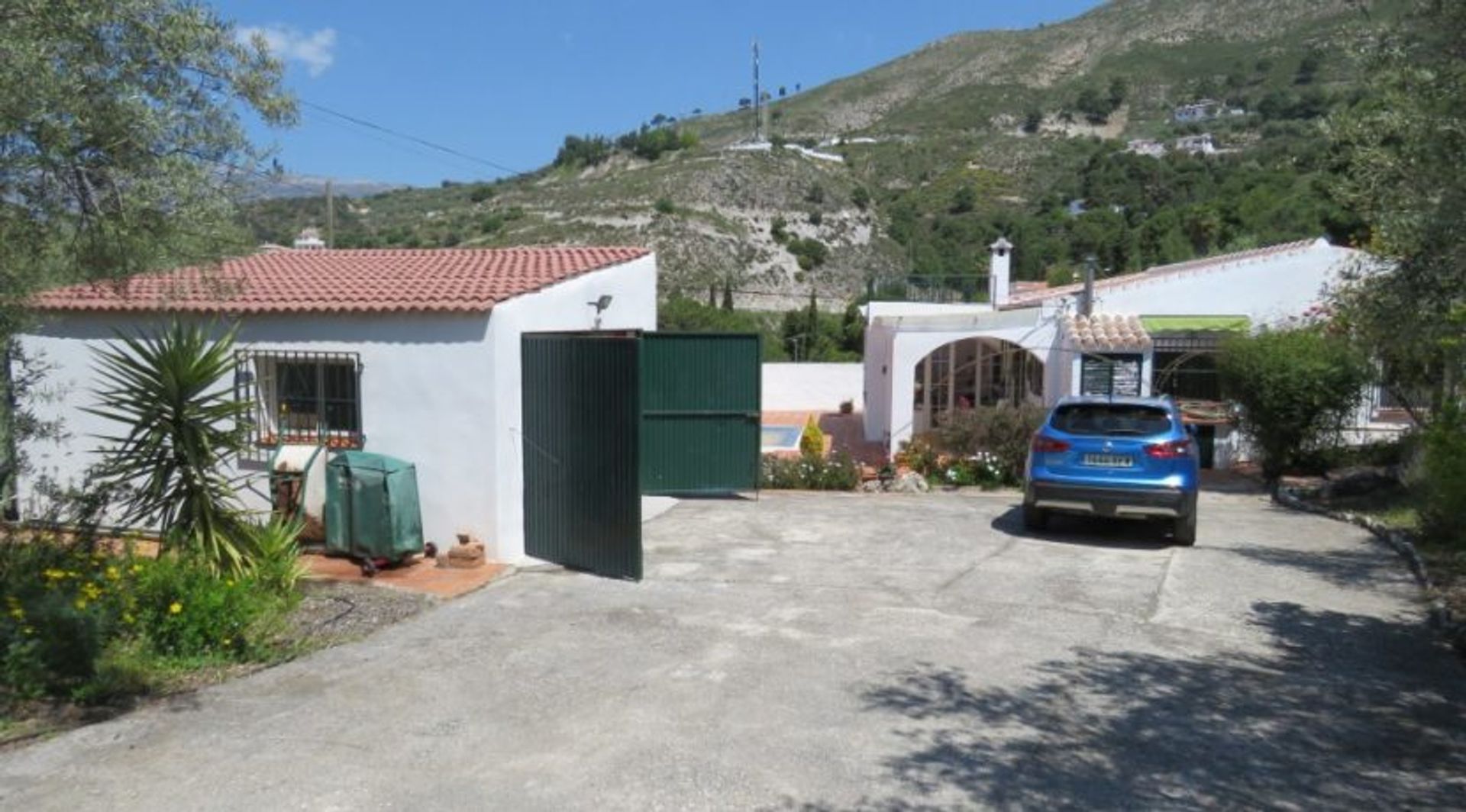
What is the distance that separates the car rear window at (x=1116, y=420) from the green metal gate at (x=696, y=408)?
415 cm

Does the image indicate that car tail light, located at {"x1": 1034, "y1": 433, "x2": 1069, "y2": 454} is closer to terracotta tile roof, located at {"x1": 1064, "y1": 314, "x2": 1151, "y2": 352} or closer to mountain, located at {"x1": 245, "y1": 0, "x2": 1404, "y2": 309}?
terracotta tile roof, located at {"x1": 1064, "y1": 314, "x2": 1151, "y2": 352}

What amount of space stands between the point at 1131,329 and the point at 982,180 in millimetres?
60289

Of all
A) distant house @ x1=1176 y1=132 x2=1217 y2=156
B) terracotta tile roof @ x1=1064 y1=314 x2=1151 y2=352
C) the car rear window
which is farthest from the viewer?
distant house @ x1=1176 y1=132 x2=1217 y2=156

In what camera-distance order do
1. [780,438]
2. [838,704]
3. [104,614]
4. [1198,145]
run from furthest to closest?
1. [1198,145]
2. [780,438]
3. [104,614]
4. [838,704]

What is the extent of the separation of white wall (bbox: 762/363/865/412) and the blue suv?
21.0 m

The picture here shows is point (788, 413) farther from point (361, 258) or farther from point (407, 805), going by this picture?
point (407, 805)

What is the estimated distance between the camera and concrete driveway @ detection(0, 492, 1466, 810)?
4.70m

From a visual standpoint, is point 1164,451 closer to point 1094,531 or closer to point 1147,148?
point 1094,531

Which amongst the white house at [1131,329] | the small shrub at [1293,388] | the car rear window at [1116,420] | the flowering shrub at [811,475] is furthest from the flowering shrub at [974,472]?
the car rear window at [1116,420]

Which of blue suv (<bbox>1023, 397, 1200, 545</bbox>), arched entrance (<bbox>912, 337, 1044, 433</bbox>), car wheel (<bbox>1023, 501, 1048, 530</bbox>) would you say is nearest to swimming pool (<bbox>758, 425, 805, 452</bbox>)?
arched entrance (<bbox>912, 337, 1044, 433</bbox>)

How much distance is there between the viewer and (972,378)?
74.4 feet

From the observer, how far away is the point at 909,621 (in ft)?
25.2

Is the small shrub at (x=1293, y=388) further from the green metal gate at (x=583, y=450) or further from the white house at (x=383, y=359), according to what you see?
the green metal gate at (x=583, y=450)

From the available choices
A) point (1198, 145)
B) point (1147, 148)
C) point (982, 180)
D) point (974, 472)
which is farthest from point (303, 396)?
point (1147, 148)
